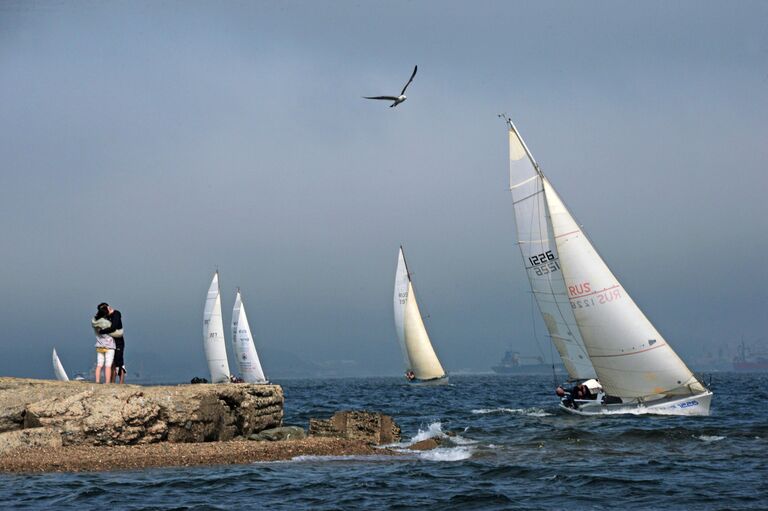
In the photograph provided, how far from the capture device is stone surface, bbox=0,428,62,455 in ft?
64.4

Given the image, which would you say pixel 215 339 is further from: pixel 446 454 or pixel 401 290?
pixel 446 454

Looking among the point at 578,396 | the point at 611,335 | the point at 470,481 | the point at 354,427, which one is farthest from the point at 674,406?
the point at 470,481

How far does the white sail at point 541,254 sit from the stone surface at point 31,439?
75.4 feet

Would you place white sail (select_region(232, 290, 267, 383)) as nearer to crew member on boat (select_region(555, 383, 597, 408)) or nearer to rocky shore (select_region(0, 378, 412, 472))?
crew member on boat (select_region(555, 383, 597, 408))

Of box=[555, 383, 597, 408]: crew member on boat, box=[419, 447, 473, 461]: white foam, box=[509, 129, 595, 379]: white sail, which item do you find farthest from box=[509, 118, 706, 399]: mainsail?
box=[419, 447, 473, 461]: white foam

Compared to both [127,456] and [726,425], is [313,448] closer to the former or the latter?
[127,456]

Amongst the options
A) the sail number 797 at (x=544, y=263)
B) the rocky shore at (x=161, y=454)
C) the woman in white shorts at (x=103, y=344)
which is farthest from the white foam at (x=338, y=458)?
the sail number 797 at (x=544, y=263)

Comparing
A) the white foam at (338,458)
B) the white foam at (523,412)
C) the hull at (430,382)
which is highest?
the hull at (430,382)

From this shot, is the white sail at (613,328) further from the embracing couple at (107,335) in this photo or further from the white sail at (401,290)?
the white sail at (401,290)

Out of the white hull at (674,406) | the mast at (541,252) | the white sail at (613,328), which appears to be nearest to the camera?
the white sail at (613,328)

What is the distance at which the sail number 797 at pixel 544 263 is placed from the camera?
39397 mm

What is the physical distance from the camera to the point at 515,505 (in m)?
16.1

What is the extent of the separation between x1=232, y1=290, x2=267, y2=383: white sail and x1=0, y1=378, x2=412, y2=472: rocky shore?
184ft

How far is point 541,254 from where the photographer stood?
130ft
